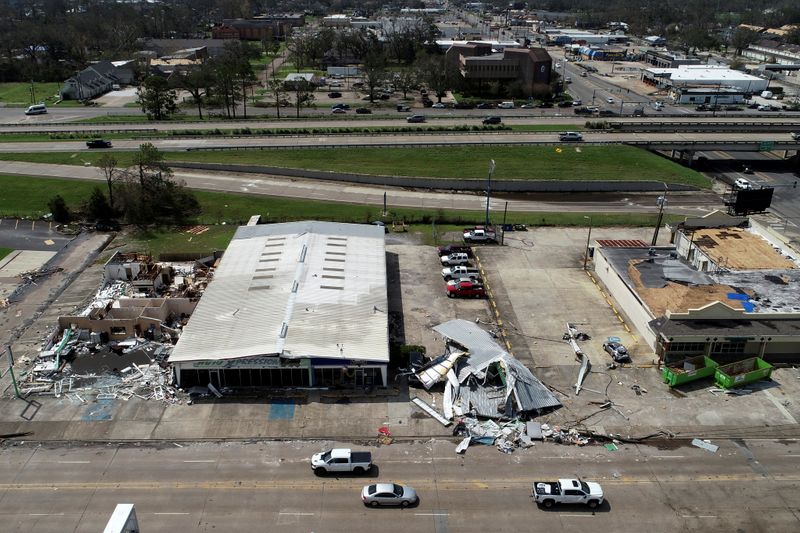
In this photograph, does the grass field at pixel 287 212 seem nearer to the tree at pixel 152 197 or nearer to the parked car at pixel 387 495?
the tree at pixel 152 197

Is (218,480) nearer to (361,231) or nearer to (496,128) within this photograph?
(361,231)

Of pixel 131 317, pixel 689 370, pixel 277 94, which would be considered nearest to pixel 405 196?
pixel 131 317

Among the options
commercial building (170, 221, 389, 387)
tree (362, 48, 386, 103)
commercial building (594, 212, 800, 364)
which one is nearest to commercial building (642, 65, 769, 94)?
tree (362, 48, 386, 103)

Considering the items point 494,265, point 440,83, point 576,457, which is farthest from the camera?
point 440,83

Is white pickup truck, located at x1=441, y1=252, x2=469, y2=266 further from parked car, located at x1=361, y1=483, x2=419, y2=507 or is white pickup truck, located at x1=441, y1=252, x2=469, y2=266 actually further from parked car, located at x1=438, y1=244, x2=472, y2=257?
parked car, located at x1=361, y1=483, x2=419, y2=507

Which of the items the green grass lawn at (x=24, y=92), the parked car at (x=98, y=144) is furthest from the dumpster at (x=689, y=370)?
the green grass lawn at (x=24, y=92)

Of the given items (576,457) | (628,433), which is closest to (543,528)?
(576,457)

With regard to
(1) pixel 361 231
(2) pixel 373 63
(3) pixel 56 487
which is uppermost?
(2) pixel 373 63
